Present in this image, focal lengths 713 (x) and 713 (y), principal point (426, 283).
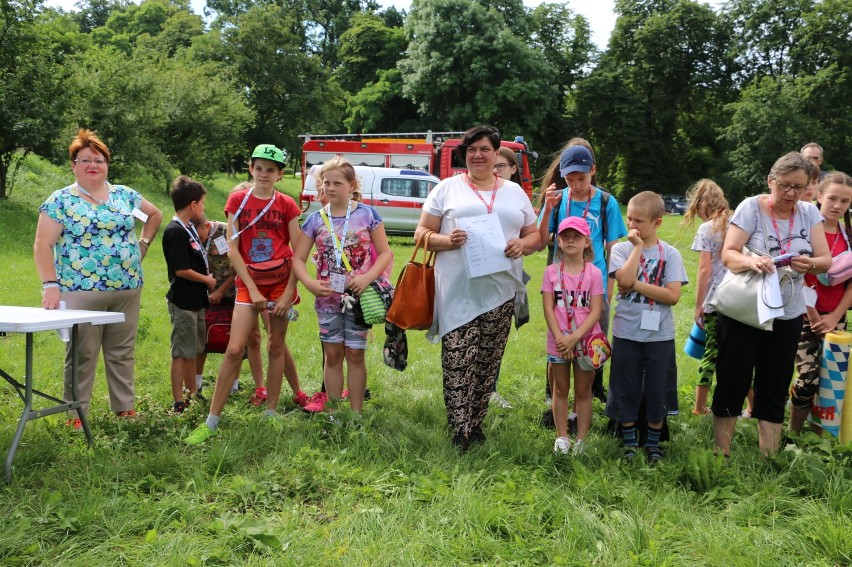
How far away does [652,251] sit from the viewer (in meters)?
4.41

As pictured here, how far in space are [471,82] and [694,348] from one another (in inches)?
1411

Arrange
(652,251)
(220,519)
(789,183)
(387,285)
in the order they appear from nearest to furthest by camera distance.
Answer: (220,519) → (789,183) → (652,251) → (387,285)

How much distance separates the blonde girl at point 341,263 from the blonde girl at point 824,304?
2841mm

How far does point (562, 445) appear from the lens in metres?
4.43

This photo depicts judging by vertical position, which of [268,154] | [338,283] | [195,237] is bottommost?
[338,283]

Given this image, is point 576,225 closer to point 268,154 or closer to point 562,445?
point 562,445

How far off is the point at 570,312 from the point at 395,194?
50.6 feet

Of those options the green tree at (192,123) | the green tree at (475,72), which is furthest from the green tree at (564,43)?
the green tree at (192,123)

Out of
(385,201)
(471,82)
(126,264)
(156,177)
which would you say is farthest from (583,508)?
(471,82)

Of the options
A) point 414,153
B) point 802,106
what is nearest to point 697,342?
point 414,153

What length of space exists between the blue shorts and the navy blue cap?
170cm

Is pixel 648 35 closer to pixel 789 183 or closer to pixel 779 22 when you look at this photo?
pixel 779 22

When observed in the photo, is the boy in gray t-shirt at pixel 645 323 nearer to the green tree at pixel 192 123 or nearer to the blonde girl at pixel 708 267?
the blonde girl at pixel 708 267

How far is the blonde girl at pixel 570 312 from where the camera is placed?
14.3 feet
